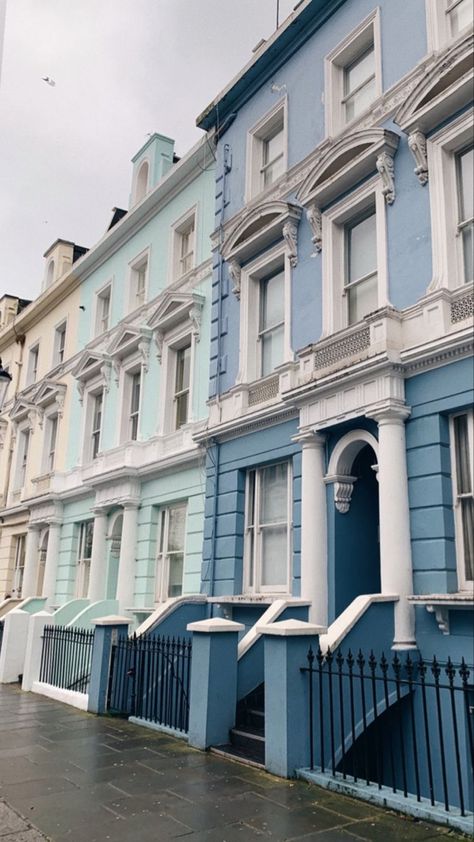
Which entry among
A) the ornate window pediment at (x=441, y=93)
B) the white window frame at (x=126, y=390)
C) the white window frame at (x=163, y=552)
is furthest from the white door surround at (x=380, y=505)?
the white window frame at (x=126, y=390)

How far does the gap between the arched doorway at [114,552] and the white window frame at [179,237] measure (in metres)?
6.18

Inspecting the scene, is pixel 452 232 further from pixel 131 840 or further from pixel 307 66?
pixel 131 840

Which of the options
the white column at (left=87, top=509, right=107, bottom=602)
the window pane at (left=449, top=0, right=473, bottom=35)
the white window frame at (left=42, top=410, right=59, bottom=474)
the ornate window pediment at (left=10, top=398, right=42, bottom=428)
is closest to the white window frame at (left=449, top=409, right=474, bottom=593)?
the window pane at (left=449, top=0, right=473, bottom=35)

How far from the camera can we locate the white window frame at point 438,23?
9.93 m

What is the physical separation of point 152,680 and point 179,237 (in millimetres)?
10700

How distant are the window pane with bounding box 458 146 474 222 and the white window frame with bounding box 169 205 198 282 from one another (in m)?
7.55

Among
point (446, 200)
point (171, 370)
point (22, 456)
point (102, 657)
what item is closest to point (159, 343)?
point (171, 370)

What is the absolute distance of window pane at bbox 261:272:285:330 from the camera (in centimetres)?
1280

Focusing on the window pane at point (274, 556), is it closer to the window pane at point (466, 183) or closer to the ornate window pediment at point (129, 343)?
the window pane at point (466, 183)

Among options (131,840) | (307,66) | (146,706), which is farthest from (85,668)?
(307,66)

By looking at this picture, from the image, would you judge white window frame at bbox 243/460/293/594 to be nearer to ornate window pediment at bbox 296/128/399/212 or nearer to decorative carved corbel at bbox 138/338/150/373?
ornate window pediment at bbox 296/128/399/212

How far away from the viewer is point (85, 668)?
1262 centimetres

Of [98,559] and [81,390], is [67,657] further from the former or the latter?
[81,390]

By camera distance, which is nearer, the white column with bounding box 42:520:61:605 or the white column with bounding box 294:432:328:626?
the white column with bounding box 294:432:328:626
